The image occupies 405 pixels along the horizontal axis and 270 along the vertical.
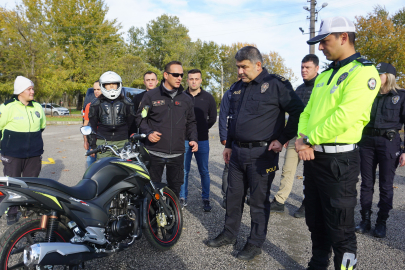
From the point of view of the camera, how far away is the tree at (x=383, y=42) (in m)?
15.6

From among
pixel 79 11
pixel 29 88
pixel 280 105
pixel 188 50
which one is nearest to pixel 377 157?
pixel 280 105

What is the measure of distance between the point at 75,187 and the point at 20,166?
7.15ft

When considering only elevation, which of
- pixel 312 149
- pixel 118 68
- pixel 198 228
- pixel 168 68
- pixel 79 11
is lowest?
pixel 198 228

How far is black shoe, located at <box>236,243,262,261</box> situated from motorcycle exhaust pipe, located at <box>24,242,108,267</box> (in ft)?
5.08

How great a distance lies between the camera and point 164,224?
3385 mm

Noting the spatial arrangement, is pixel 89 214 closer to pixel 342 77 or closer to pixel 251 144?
→ pixel 251 144

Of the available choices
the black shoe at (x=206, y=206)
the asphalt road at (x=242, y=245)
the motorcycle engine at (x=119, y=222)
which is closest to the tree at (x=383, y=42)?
the asphalt road at (x=242, y=245)

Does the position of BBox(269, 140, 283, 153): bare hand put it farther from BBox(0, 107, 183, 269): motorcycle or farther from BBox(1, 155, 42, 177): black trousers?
BBox(1, 155, 42, 177): black trousers

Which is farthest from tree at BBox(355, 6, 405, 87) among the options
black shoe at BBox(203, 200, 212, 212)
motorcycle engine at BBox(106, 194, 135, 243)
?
motorcycle engine at BBox(106, 194, 135, 243)

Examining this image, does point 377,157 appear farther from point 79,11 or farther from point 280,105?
point 79,11

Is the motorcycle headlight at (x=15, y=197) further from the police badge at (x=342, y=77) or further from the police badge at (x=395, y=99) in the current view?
the police badge at (x=395, y=99)

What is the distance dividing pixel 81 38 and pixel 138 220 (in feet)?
103

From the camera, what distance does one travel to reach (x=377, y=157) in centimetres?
381

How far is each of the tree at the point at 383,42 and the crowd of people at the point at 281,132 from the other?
46.6 ft
